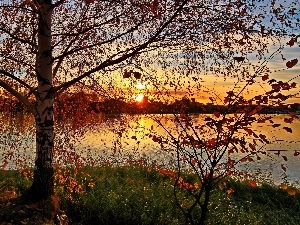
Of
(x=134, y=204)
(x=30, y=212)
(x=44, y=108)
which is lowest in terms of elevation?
(x=134, y=204)

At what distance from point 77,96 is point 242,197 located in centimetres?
523

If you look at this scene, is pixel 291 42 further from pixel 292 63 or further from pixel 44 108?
pixel 44 108

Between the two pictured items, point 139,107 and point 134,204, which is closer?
point 139,107

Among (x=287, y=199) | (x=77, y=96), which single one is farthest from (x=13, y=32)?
(x=287, y=199)

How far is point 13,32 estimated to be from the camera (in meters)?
7.33

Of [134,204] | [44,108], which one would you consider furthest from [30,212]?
[134,204]

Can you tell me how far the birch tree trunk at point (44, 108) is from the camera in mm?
6669

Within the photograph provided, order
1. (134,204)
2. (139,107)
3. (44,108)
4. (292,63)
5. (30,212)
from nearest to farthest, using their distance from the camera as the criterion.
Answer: (292,63)
(30,212)
(44,108)
(139,107)
(134,204)

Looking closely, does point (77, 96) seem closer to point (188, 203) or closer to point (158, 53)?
point (158, 53)

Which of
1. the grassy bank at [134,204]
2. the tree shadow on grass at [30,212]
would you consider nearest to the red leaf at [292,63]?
the grassy bank at [134,204]

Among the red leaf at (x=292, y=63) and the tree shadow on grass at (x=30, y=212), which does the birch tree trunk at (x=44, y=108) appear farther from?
the red leaf at (x=292, y=63)

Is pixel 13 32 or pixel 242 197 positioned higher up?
pixel 13 32

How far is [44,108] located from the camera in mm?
6648

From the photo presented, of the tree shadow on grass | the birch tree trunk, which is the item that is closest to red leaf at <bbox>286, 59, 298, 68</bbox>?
the birch tree trunk
